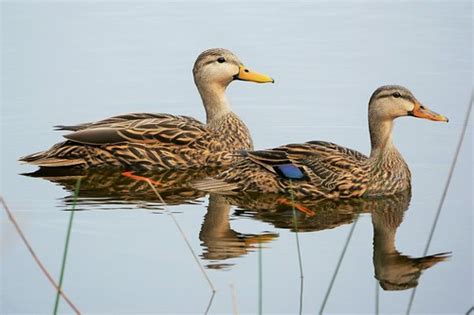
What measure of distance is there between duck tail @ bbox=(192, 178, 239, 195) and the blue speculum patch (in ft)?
1.47

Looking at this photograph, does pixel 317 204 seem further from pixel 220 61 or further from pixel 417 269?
pixel 220 61

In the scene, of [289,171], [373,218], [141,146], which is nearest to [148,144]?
[141,146]

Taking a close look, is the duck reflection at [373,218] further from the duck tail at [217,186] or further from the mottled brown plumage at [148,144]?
the mottled brown plumage at [148,144]

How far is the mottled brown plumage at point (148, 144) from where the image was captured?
11422 millimetres

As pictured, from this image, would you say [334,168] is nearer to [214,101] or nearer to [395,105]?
[395,105]

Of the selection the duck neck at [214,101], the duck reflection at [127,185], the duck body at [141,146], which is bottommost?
the duck reflection at [127,185]

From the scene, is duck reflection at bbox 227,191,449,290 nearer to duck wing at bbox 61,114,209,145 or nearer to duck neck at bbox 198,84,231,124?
duck wing at bbox 61,114,209,145

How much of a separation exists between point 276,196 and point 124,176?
174cm

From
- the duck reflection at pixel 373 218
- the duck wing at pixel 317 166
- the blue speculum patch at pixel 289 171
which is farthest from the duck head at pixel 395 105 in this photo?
the blue speculum patch at pixel 289 171

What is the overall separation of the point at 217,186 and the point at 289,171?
712mm

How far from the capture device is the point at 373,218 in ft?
31.7

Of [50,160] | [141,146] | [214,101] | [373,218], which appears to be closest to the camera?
[373,218]

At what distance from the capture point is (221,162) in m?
11.6

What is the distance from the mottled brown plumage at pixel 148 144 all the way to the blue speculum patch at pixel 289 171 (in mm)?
1415
